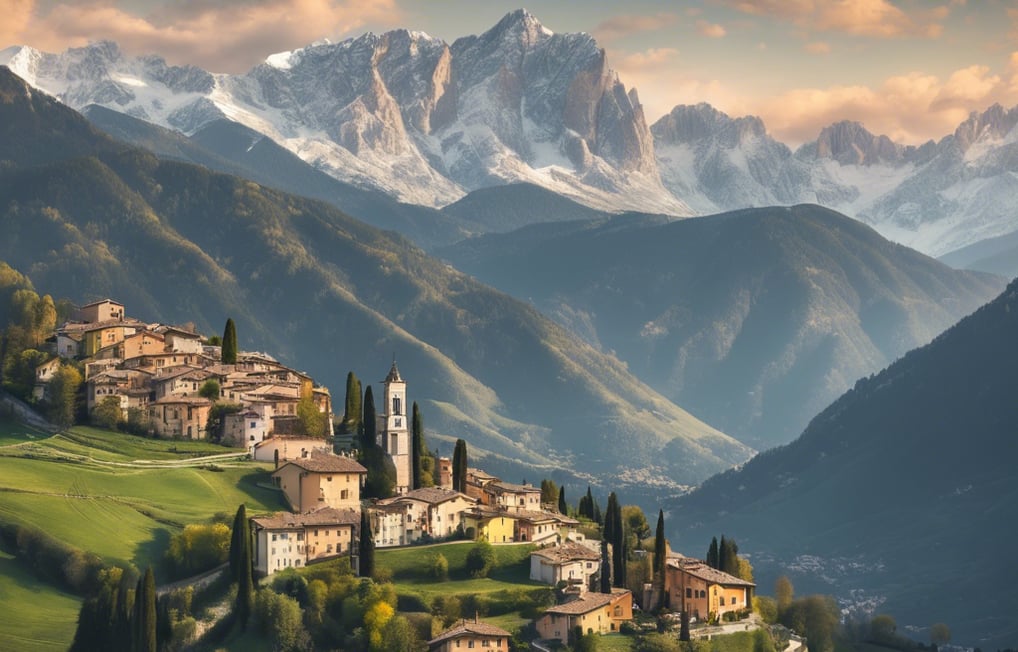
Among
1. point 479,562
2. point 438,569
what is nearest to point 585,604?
point 479,562

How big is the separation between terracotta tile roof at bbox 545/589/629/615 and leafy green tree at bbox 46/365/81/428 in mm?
53898

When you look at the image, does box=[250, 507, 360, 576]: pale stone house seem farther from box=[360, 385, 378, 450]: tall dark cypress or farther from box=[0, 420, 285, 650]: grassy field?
box=[360, 385, 378, 450]: tall dark cypress

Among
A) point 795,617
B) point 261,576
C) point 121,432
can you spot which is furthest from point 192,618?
point 795,617

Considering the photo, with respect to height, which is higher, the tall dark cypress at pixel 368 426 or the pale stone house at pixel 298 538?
the tall dark cypress at pixel 368 426

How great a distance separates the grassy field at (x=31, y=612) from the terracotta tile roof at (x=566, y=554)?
34.5 m

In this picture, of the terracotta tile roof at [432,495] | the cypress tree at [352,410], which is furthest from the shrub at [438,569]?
the cypress tree at [352,410]

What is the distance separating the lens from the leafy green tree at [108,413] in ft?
582

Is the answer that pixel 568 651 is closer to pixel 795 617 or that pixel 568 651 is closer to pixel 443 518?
pixel 443 518

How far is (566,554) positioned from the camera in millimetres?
154375

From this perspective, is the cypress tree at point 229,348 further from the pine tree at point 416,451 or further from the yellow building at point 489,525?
the yellow building at point 489,525

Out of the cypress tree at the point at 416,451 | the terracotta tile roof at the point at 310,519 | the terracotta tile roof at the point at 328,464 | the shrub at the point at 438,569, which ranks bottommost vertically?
the shrub at the point at 438,569

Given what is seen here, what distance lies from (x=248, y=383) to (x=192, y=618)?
1811 inches

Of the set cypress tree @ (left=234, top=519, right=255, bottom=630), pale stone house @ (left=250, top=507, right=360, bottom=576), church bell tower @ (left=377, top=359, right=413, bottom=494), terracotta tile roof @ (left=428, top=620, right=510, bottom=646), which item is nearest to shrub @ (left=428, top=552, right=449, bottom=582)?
pale stone house @ (left=250, top=507, right=360, bottom=576)

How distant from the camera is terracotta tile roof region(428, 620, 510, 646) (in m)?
137
